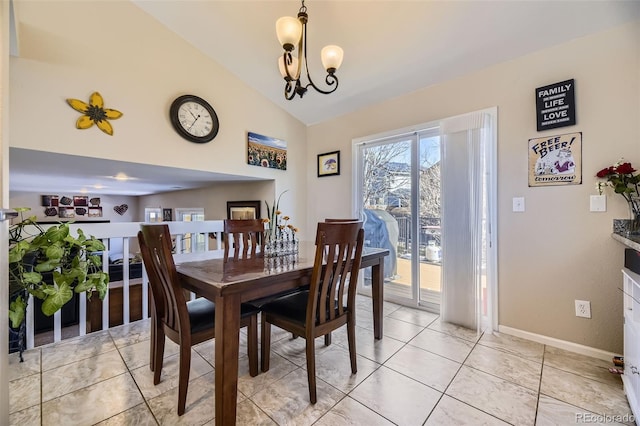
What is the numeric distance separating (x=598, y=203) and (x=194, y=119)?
3.53m

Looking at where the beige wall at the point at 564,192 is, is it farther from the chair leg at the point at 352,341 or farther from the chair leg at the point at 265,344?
the chair leg at the point at 265,344

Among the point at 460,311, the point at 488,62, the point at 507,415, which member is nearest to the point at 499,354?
the point at 460,311

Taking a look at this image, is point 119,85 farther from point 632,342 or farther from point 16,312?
point 632,342

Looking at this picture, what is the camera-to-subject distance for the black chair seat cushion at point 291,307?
1659 mm

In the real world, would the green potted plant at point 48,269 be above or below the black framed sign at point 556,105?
below

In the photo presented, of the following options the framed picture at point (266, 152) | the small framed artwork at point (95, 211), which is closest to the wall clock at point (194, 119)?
the framed picture at point (266, 152)

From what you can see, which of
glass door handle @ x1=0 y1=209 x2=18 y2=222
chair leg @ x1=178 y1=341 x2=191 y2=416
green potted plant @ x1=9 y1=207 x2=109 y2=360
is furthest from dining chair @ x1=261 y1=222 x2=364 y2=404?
glass door handle @ x1=0 y1=209 x2=18 y2=222

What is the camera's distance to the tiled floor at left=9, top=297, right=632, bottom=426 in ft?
4.72

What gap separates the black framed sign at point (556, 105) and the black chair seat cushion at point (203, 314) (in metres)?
2.63

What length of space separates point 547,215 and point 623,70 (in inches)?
43.4

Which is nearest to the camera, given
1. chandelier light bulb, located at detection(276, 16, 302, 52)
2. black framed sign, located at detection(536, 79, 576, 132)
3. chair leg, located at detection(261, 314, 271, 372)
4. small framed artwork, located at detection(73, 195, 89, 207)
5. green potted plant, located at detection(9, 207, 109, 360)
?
green potted plant, located at detection(9, 207, 109, 360)

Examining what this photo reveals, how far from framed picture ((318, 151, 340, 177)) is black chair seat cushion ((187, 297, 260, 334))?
235 centimetres

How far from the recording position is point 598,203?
197 centimetres

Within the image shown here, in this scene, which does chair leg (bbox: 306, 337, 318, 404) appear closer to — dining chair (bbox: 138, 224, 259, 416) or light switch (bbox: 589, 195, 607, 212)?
dining chair (bbox: 138, 224, 259, 416)
